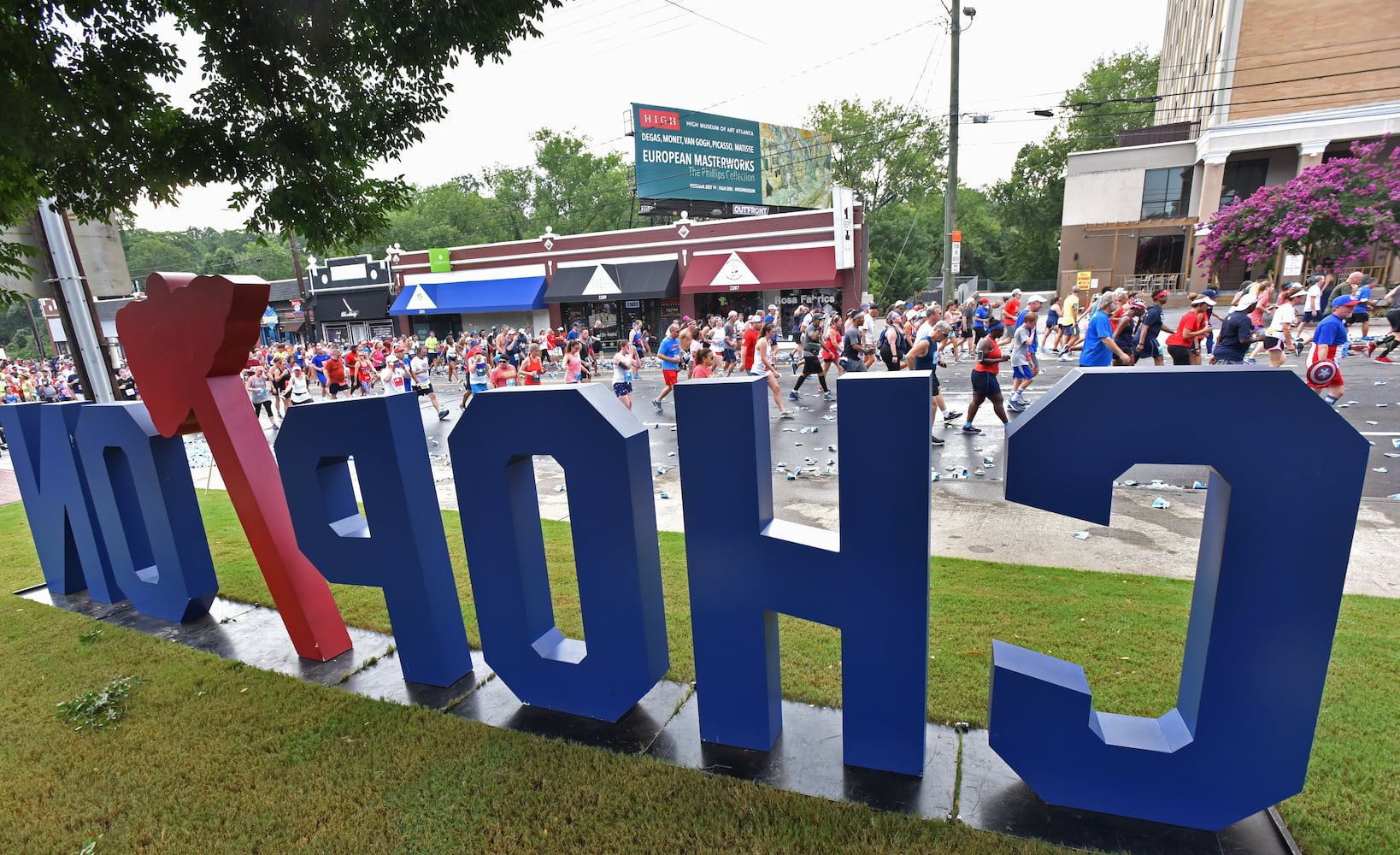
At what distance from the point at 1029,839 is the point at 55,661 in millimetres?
5858

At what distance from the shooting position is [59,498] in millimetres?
5035

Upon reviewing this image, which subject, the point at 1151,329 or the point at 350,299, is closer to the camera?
the point at 1151,329

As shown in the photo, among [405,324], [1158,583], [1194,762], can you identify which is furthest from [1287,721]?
[405,324]

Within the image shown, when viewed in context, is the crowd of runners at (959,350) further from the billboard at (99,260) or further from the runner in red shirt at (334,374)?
the billboard at (99,260)

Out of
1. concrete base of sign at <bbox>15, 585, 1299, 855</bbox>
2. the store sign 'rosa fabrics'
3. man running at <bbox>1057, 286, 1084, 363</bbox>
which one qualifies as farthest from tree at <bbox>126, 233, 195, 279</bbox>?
concrete base of sign at <bbox>15, 585, 1299, 855</bbox>

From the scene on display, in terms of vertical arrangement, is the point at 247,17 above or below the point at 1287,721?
above

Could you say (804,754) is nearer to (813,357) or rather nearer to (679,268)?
(813,357)

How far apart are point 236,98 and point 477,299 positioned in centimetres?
2842

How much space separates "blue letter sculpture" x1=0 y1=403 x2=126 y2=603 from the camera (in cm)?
486

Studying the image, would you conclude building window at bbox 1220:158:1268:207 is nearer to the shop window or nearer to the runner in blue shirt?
the shop window

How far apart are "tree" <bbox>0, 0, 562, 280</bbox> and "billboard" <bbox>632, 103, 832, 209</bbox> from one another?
27.4 metres

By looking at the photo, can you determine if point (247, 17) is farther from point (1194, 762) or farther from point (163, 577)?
point (1194, 762)

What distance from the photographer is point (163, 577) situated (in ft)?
15.2

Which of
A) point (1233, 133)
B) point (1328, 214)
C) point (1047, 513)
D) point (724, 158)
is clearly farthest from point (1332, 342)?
point (724, 158)
